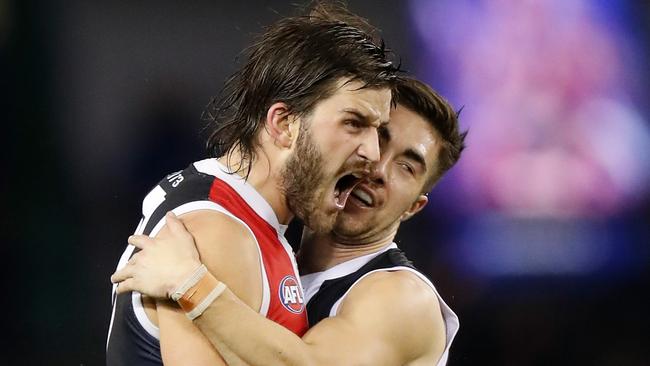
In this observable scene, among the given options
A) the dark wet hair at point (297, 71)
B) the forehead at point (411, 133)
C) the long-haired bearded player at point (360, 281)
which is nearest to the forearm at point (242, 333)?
the long-haired bearded player at point (360, 281)

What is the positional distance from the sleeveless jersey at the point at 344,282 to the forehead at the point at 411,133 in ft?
1.30

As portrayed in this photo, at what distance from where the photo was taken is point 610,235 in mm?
5293

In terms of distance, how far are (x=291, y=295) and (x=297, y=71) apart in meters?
0.64

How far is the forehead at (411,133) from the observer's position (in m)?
3.20

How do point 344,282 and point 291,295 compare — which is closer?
point 291,295

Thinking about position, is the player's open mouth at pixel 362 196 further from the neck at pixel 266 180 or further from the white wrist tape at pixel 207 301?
the white wrist tape at pixel 207 301

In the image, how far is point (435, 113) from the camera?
3.30 m

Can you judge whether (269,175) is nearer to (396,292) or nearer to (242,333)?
(242,333)

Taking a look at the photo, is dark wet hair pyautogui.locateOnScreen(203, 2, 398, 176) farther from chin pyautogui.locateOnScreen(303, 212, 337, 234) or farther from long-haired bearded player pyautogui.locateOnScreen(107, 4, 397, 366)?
chin pyautogui.locateOnScreen(303, 212, 337, 234)

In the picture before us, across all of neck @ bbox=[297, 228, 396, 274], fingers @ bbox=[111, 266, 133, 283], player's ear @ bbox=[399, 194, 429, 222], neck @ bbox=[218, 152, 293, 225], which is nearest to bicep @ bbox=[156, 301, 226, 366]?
fingers @ bbox=[111, 266, 133, 283]

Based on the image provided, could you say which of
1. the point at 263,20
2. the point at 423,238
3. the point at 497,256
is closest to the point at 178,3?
the point at 263,20

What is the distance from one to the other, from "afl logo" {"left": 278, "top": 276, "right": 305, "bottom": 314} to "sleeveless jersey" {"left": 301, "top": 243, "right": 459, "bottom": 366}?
341 mm

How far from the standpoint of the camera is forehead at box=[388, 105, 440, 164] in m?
3.20

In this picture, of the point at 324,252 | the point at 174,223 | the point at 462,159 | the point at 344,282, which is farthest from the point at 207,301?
the point at 462,159
